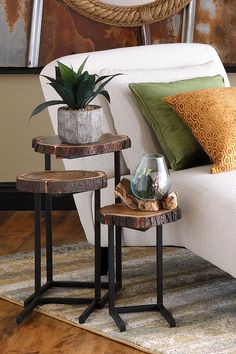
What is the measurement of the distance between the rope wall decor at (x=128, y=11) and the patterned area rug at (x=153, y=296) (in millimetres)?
1270

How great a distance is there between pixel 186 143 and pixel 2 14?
1.67 m

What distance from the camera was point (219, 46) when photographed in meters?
5.15

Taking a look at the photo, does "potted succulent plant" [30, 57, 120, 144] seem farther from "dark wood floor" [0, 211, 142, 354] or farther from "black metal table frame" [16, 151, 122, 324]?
"dark wood floor" [0, 211, 142, 354]

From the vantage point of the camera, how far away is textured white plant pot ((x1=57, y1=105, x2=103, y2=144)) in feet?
11.6

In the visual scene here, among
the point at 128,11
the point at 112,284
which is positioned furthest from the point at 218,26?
the point at 112,284

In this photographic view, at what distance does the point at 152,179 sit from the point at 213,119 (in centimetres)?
48

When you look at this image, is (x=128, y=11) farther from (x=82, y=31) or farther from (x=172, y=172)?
(x=172, y=172)

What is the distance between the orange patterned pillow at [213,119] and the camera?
12.2 ft

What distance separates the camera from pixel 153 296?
3.77 m

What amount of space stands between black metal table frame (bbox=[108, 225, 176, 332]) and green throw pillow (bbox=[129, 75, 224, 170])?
20.9 inches

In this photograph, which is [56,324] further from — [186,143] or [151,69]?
[151,69]

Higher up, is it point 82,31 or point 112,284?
point 82,31

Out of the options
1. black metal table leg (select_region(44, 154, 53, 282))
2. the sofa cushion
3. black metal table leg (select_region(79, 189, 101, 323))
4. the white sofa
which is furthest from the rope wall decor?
black metal table leg (select_region(79, 189, 101, 323))

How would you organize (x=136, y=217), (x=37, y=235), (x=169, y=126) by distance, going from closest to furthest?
(x=136, y=217)
(x=37, y=235)
(x=169, y=126)
